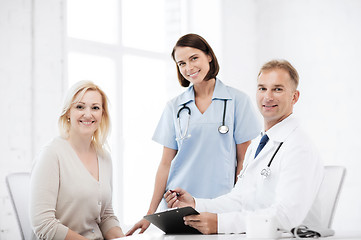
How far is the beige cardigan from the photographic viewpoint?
1.90m

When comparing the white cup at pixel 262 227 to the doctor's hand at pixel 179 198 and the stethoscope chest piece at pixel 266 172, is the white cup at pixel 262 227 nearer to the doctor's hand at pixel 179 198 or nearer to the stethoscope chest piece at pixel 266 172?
the stethoscope chest piece at pixel 266 172

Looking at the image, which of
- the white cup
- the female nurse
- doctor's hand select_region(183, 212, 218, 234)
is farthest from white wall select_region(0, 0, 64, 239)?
the white cup

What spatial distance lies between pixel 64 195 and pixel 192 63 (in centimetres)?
89

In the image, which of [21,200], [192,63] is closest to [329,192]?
[192,63]

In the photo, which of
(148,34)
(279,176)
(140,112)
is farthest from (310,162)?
(148,34)

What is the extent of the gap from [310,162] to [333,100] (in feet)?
9.72

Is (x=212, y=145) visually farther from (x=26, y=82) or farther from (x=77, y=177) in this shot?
(x=26, y=82)

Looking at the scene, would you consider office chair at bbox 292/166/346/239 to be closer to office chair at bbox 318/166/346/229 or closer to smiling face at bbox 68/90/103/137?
office chair at bbox 318/166/346/229

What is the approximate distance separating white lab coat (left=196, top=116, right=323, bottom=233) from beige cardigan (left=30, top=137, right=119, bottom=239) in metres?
0.75

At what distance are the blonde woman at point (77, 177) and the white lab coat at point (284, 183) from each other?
0.75 metres

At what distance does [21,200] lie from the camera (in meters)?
1.99

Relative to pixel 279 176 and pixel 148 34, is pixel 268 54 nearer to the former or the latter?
pixel 148 34

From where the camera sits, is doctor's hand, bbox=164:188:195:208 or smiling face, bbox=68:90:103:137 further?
smiling face, bbox=68:90:103:137

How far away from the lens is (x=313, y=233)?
1.29 metres
